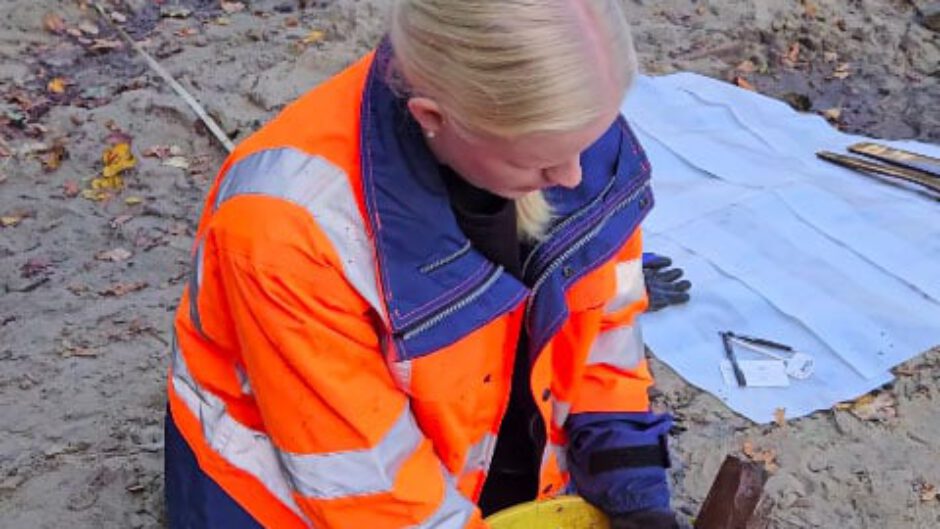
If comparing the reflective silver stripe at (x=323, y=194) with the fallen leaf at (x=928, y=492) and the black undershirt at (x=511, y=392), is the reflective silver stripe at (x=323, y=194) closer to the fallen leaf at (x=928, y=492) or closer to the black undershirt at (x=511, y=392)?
the black undershirt at (x=511, y=392)

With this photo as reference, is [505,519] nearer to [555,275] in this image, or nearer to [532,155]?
[555,275]

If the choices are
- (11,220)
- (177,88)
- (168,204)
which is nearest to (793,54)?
(177,88)

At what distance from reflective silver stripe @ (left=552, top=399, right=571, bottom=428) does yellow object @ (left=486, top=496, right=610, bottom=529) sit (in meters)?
0.14

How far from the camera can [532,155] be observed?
5.51ft

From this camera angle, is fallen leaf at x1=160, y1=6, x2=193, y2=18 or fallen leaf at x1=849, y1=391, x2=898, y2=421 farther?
fallen leaf at x1=160, y1=6, x2=193, y2=18

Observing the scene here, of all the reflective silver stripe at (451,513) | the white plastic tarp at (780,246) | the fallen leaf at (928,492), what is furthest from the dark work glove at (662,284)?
the reflective silver stripe at (451,513)

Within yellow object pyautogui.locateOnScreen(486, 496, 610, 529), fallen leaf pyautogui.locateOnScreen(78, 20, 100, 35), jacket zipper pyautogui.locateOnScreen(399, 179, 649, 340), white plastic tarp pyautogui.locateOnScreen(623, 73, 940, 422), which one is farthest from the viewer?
fallen leaf pyautogui.locateOnScreen(78, 20, 100, 35)

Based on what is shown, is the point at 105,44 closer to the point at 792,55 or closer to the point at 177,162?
the point at 177,162

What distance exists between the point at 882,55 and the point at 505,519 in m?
4.25

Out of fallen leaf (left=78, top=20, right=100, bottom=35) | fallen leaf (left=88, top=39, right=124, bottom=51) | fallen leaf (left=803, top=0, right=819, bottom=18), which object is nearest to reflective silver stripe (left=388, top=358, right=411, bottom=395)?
fallen leaf (left=88, top=39, right=124, bottom=51)

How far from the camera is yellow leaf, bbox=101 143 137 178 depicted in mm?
4492

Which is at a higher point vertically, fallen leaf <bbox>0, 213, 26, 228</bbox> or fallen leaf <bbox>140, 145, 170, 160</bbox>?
fallen leaf <bbox>140, 145, 170, 160</bbox>

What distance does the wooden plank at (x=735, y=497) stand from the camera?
92.7 inches

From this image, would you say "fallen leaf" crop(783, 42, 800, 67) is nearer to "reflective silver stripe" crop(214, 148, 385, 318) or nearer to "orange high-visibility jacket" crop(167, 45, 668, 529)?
"orange high-visibility jacket" crop(167, 45, 668, 529)
